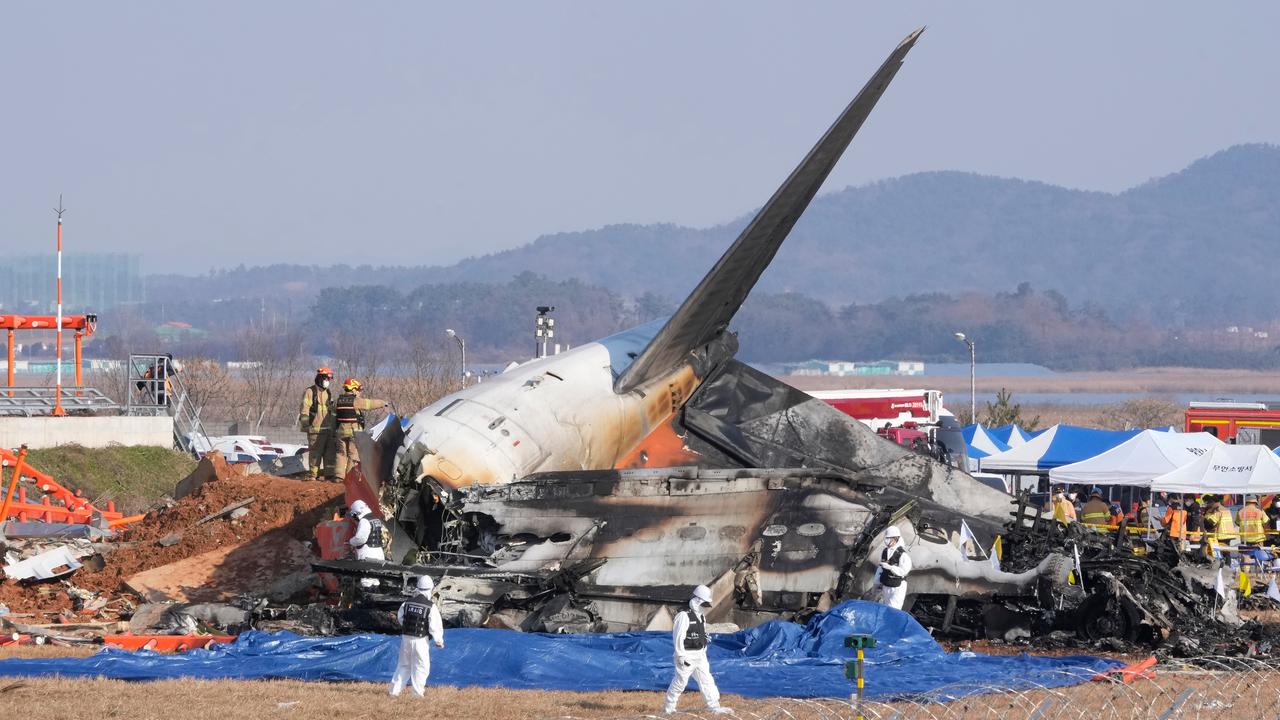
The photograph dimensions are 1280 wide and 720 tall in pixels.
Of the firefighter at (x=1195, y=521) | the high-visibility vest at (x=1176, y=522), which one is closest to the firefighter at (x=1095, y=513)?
the high-visibility vest at (x=1176, y=522)

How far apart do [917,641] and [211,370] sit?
260 feet

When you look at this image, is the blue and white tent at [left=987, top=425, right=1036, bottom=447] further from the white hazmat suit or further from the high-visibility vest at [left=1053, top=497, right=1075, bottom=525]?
the white hazmat suit

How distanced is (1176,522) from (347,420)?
1844cm

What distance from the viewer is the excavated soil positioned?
86.0 feet

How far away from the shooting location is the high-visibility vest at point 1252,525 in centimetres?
3253

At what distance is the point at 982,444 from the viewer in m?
47.2

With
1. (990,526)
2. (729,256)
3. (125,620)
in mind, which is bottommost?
(125,620)

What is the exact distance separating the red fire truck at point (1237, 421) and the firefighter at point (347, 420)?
105ft

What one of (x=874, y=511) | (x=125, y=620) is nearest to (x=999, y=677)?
(x=874, y=511)

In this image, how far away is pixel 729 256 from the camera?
2555cm

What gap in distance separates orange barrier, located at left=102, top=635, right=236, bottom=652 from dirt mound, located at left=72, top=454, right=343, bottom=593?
5204mm

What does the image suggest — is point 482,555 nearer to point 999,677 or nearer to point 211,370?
point 999,677

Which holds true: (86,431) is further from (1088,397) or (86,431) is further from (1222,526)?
(1088,397)

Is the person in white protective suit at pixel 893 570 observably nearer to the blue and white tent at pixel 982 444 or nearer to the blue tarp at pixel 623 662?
the blue tarp at pixel 623 662
